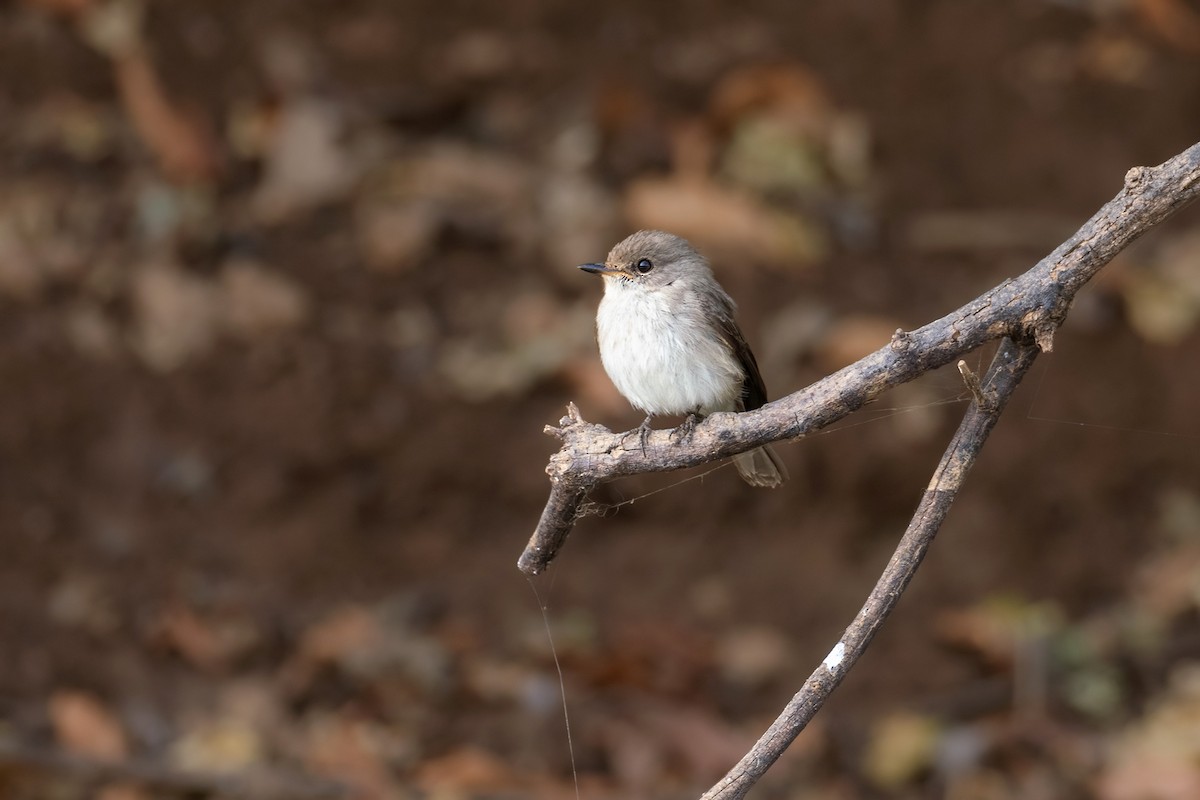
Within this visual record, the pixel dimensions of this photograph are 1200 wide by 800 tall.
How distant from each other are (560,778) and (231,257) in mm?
3432

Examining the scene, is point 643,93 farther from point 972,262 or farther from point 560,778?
point 560,778

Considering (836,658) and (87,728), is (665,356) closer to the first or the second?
(836,658)

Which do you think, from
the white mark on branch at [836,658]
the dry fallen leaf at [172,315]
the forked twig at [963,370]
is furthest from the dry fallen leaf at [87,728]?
the white mark on branch at [836,658]

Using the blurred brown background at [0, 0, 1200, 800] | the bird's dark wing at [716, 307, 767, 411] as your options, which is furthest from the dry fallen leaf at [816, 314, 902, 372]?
the bird's dark wing at [716, 307, 767, 411]

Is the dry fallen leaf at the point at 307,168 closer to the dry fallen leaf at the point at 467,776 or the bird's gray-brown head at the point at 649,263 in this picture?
the dry fallen leaf at the point at 467,776

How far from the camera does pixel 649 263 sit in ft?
14.6

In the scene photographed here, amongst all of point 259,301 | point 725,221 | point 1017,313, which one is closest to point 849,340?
point 725,221

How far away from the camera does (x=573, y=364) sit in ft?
23.5

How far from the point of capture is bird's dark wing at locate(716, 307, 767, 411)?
4.41 meters

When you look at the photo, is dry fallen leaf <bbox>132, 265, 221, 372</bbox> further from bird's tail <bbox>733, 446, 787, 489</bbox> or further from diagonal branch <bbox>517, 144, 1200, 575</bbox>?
diagonal branch <bbox>517, 144, 1200, 575</bbox>

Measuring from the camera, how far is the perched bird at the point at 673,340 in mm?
4254

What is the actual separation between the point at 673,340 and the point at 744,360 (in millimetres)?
272

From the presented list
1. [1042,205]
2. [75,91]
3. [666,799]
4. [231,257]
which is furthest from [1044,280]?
[75,91]

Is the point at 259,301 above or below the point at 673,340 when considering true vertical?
above
